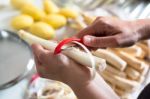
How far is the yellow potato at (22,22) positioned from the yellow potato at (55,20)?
0.04 m

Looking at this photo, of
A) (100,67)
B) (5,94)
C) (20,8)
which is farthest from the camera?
(20,8)

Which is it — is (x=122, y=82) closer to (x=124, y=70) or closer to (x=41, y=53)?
(x=124, y=70)

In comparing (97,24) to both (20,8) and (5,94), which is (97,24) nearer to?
(5,94)

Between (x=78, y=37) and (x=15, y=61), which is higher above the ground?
(x=78, y=37)

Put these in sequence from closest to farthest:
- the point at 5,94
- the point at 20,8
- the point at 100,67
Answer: the point at 100,67 < the point at 5,94 < the point at 20,8

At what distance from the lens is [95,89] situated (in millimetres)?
413

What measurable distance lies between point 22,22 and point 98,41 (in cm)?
30

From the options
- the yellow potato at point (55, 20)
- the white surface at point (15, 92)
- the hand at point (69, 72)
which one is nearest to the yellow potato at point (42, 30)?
the yellow potato at point (55, 20)

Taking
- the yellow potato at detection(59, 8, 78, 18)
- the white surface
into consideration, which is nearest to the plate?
the white surface

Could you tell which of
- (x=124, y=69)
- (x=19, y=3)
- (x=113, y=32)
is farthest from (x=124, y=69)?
(x=19, y=3)

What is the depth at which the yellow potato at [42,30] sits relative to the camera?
24.9 inches

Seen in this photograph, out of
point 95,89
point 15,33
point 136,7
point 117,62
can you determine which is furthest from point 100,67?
point 136,7

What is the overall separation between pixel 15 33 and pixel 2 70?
108mm

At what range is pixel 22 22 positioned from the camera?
2.17ft
